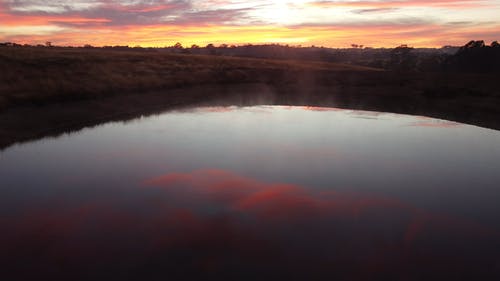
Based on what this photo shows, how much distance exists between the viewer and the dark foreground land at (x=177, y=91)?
23.4 metres

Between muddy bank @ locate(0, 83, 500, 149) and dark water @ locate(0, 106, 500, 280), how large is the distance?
2.75m

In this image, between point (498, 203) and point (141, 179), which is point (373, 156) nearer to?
point (498, 203)

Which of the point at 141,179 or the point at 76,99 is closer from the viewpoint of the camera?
the point at 141,179

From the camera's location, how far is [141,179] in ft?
44.3

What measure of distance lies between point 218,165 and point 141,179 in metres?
2.83

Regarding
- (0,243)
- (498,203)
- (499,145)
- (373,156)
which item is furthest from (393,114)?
(0,243)

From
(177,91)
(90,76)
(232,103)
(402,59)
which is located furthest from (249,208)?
(402,59)

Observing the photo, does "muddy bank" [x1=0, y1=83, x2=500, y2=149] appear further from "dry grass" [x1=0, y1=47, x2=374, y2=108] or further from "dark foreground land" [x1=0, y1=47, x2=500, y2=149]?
"dry grass" [x1=0, y1=47, x2=374, y2=108]

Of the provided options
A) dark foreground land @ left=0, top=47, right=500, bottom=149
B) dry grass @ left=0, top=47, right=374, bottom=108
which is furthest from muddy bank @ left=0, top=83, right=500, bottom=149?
dry grass @ left=0, top=47, right=374, bottom=108

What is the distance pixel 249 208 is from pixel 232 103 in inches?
867

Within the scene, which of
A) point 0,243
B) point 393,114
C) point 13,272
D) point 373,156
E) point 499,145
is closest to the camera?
point 13,272

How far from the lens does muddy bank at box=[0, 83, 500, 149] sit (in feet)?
67.8

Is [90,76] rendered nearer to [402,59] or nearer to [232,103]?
[232,103]

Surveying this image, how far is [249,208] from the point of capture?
11.1 meters
